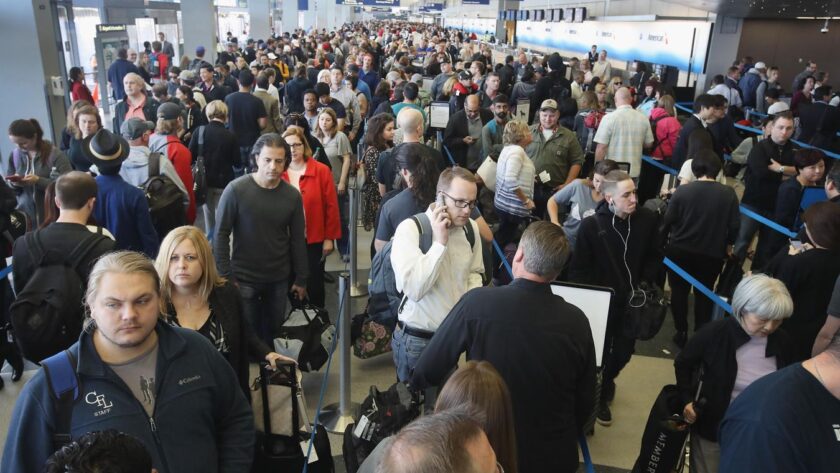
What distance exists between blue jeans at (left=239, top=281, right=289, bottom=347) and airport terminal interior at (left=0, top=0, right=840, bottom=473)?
0.02 m

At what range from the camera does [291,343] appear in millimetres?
3531

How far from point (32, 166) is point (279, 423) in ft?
13.0

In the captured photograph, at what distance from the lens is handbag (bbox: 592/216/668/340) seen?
397 centimetres

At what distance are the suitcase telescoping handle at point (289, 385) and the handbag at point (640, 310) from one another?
2.17 m

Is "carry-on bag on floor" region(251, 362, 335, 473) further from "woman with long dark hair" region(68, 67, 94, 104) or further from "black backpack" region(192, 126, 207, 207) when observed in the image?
"woman with long dark hair" region(68, 67, 94, 104)

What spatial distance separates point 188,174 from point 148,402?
4.11 meters

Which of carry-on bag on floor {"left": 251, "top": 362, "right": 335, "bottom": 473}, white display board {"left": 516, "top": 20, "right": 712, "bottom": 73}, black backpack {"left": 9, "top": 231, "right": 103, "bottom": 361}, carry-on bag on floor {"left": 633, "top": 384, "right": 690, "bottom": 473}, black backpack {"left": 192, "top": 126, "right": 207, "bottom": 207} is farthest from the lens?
white display board {"left": 516, "top": 20, "right": 712, "bottom": 73}

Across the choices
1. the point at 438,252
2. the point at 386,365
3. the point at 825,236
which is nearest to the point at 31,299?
the point at 438,252

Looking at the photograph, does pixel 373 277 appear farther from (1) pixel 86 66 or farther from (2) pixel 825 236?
(1) pixel 86 66

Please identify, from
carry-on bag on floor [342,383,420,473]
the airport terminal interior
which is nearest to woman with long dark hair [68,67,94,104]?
the airport terminal interior

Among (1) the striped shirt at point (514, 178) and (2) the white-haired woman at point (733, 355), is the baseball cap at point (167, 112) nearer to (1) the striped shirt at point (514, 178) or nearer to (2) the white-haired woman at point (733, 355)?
(1) the striped shirt at point (514, 178)

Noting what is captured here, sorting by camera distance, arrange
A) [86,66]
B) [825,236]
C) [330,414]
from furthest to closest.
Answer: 1. [86,66]
2. [330,414]
3. [825,236]

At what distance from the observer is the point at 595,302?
3.22 meters

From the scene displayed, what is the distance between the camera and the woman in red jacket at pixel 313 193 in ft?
16.0
